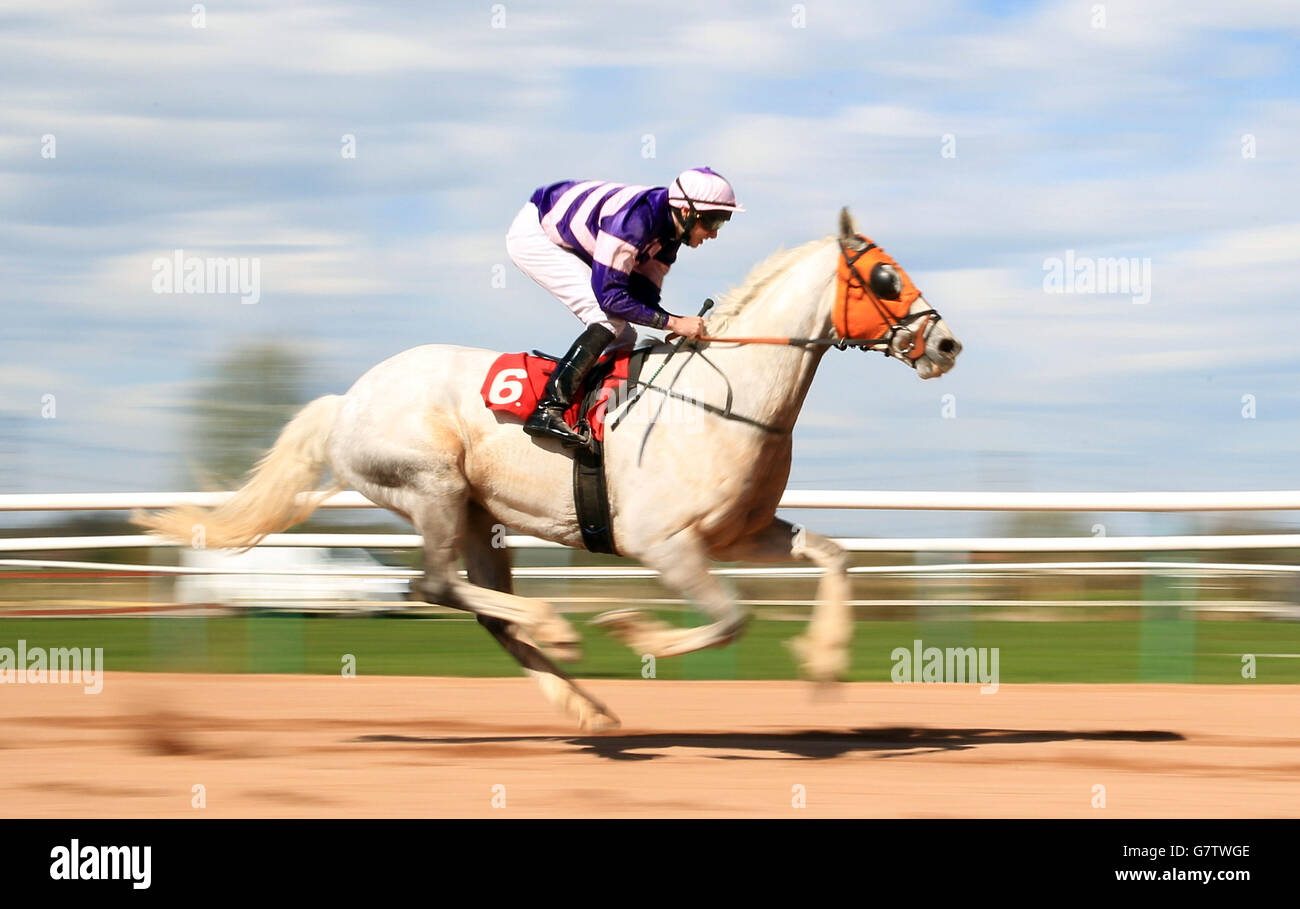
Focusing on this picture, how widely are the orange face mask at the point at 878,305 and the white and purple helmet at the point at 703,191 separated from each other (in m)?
0.57

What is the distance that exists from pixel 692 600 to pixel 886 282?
146 centimetres

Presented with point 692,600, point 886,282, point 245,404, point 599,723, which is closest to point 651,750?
point 599,723

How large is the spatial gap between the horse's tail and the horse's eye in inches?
97.6

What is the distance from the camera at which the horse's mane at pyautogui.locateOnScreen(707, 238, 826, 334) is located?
5852mm

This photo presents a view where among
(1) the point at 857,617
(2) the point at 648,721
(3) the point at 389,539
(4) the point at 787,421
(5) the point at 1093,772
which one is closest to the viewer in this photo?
(5) the point at 1093,772

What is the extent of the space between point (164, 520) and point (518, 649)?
5.68ft

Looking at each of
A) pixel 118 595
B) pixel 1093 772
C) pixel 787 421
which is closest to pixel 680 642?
pixel 787 421

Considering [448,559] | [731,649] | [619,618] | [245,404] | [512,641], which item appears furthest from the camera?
[245,404]

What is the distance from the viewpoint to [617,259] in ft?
18.8

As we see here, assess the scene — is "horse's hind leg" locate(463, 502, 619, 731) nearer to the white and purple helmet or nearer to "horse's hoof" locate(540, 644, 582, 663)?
"horse's hoof" locate(540, 644, 582, 663)

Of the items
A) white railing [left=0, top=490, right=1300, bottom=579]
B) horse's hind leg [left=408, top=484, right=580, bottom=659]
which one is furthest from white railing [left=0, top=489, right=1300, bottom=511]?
horse's hind leg [left=408, top=484, right=580, bottom=659]

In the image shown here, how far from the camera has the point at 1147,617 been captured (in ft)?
24.7

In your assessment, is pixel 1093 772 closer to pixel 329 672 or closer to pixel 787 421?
pixel 787 421

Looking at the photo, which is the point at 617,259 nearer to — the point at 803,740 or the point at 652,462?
the point at 652,462
